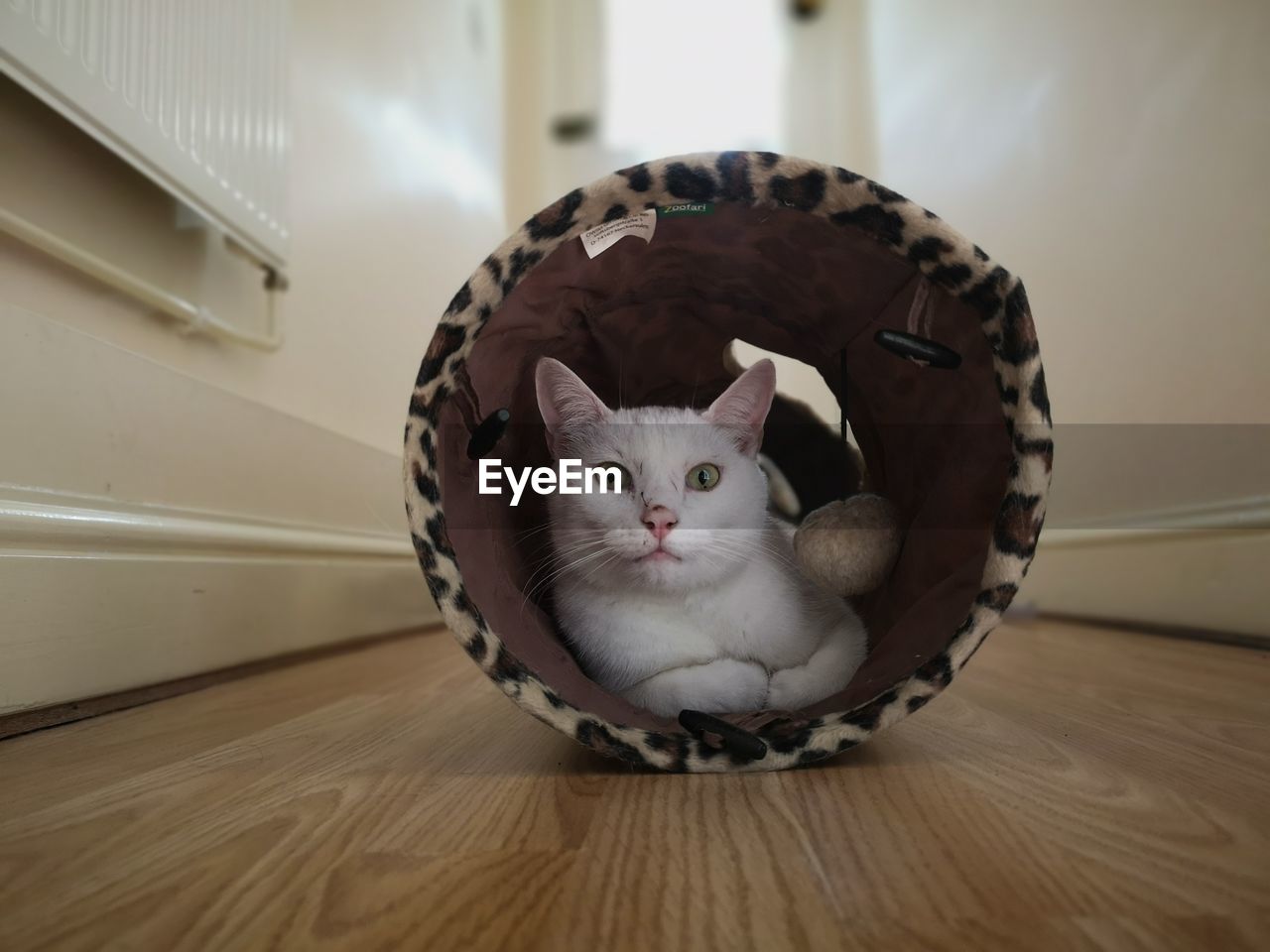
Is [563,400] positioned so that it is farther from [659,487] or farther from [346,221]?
[346,221]

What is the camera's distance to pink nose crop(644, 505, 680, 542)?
35.3 inches

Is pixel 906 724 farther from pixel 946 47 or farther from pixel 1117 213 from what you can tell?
pixel 946 47

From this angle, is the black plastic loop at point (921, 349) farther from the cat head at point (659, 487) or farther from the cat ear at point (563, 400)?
the cat ear at point (563, 400)

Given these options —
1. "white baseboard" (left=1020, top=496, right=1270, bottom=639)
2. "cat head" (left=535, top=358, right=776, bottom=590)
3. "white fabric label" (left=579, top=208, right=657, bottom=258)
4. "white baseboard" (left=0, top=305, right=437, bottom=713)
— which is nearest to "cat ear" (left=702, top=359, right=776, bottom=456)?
"cat head" (left=535, top=358, right=776, bottom=590)

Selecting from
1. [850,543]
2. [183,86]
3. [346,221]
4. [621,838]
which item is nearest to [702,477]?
[850,543]

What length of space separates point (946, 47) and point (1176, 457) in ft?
5.15

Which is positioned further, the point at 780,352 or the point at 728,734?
the point at 780,352

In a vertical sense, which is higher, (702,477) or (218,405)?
(218,405)

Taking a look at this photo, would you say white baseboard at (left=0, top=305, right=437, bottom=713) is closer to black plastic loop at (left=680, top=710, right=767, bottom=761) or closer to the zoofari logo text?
the zoofari logo text

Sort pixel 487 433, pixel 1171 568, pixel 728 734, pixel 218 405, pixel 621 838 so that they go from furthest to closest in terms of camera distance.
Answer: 1. pixel 1171 568
2. pixel 218 405
3. pixel 487 433
4. pixel 728 734
5. pixel 621 838

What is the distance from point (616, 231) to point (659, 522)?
31 centimetres

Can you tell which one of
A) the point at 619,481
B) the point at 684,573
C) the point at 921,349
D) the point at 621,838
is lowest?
the point at 621,838

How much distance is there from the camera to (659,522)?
0.90 m

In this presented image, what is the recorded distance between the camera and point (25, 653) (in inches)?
37.1
